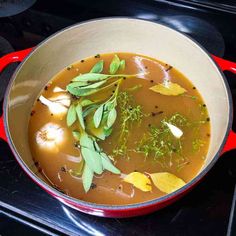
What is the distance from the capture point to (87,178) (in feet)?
2.49

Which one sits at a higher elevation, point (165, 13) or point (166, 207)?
point (165, 13)

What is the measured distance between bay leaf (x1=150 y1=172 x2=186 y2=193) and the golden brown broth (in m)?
0.01

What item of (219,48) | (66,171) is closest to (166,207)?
(66,171)

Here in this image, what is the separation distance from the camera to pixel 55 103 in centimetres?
90

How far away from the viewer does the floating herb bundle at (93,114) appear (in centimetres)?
77

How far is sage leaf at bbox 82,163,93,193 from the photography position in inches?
29.7

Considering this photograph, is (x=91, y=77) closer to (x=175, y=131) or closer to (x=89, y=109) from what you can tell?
(x=89, y=109)

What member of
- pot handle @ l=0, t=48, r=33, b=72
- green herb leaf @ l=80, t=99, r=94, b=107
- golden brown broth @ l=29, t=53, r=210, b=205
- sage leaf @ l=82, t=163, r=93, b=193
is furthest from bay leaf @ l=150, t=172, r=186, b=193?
pot handle @ l=0, t=48, r=33, b=72

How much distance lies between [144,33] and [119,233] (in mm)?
434

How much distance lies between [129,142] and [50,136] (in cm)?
16

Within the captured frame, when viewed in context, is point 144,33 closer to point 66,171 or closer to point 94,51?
point 94,51

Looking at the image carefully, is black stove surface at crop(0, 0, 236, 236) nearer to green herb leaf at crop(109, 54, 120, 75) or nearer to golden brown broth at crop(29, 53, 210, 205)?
golden brown broth at crop(29, 53, 210, 205)

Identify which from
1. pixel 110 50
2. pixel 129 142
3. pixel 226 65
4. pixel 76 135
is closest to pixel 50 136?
pixel 76 135

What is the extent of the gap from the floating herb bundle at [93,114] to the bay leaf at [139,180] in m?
0.02
